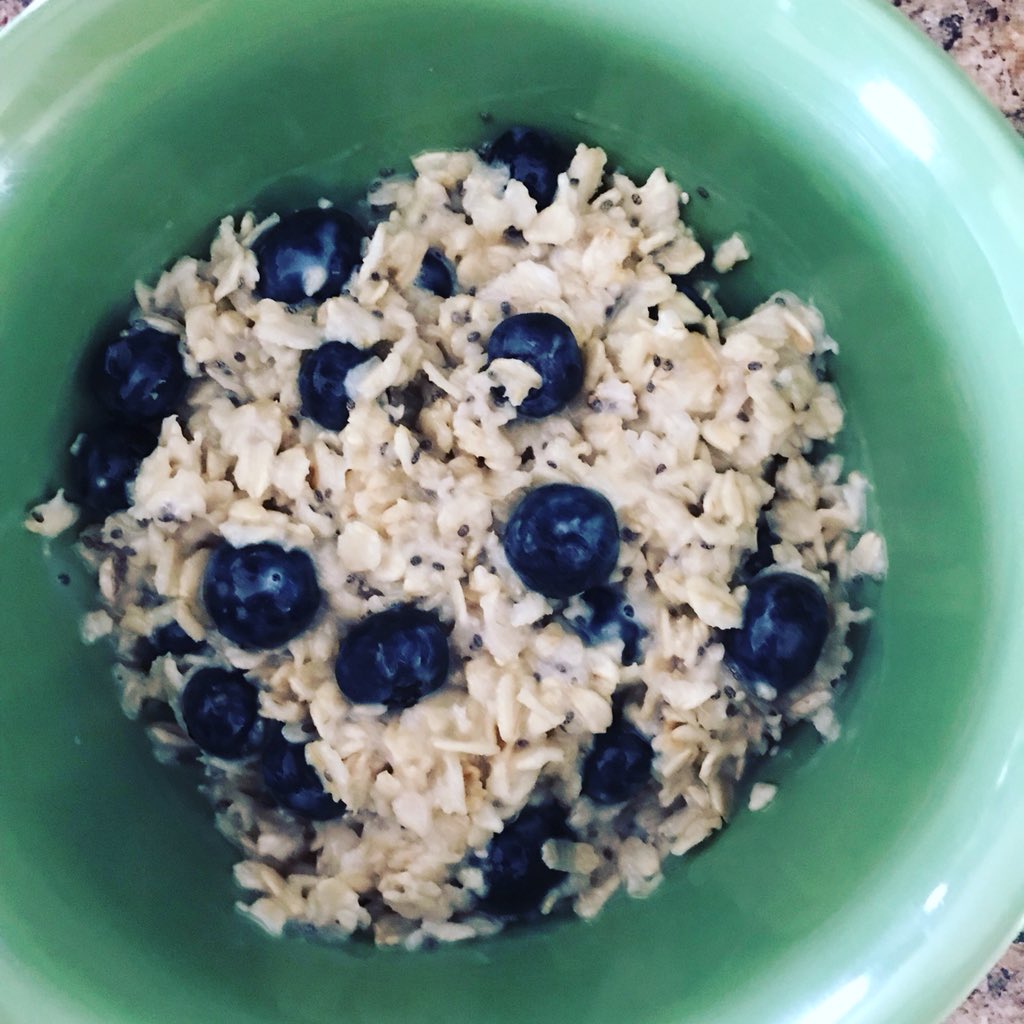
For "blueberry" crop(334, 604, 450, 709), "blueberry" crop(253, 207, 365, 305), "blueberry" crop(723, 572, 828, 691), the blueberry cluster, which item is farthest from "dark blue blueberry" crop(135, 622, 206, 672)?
"blueberry" crop(723, 572, 828, 691)

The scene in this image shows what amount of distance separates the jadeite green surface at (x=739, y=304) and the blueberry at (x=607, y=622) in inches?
5.0

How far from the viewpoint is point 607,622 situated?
66 cm

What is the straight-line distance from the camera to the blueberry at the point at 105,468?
67cm

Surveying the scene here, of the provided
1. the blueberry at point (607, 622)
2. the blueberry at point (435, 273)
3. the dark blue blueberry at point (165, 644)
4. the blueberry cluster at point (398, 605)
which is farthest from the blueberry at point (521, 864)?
the blueberry at point (435, 273)

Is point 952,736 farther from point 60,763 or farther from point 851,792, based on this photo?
point 60,763

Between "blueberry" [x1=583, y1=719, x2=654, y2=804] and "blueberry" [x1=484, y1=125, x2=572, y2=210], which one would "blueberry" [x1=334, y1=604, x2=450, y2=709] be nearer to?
"blueberry" [x1=583, y1=719, x2=654, y2=804]

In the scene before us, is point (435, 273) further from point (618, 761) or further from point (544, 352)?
point (618, 761)

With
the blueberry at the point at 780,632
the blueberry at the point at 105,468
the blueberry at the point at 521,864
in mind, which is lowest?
the blueberry at the point at 521,864

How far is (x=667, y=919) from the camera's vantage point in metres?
0.67

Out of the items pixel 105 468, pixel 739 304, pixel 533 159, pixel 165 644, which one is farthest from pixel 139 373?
pixel 739 304

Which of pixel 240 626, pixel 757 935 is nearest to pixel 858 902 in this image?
pixel 757 935

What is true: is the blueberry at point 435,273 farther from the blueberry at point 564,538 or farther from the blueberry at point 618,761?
the blueberry at point 618,761

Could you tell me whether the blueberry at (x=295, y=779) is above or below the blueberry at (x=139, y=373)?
below

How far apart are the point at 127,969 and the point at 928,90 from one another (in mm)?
603
